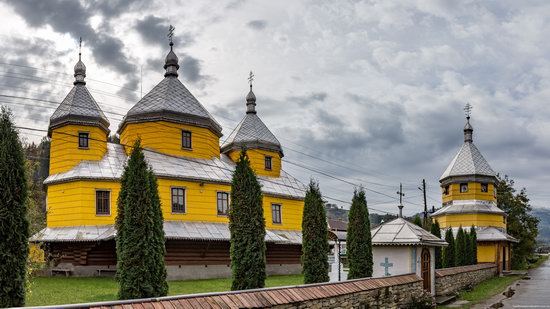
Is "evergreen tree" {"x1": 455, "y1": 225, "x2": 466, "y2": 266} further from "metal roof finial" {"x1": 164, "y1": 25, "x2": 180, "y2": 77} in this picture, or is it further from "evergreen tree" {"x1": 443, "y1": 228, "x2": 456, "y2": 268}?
"metal roof finial" {"x1": 164, "y1": 25, "x2": 180, "y2": 77}

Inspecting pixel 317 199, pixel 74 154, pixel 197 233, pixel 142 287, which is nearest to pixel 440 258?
pixel 197 233

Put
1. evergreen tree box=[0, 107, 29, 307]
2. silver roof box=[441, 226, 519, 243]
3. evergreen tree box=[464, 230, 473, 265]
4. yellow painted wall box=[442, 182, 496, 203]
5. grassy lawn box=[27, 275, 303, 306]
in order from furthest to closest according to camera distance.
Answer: yellow painted wall box=[442, 182, 496, 203] < silver roof box=[441, 226, 519, 243] < evergreen tree box=[464, 230, 473, 265] < grassy lawn box=[27, 275, 303, 306] < evergreen tree box=[0, 107, 29, 307]

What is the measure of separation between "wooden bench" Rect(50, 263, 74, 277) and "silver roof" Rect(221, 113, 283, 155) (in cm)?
1238

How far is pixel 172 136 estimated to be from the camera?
26.7m

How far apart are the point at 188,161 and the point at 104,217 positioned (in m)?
5.11

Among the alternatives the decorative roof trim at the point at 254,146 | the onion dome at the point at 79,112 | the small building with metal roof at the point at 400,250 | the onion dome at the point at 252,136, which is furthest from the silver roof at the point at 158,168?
the small building with metal roof at the point at 400,250

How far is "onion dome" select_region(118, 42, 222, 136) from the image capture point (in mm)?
26812

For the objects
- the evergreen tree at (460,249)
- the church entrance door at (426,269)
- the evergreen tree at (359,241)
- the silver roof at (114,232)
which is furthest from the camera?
the evergreen tree at (460,249)

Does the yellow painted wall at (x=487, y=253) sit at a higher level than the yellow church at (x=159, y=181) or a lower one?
lower

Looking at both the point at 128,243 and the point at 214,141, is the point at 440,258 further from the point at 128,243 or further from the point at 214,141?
the point at 128,243

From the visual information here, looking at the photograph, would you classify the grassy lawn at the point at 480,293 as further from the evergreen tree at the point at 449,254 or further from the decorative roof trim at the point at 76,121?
the decorative roof trim at the point at 76,121

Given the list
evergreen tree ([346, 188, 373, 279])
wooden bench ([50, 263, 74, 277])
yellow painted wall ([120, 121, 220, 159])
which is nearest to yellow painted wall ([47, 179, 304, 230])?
wooden bench ([50, 263, 74, 277])

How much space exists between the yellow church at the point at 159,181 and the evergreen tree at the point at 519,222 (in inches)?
1230

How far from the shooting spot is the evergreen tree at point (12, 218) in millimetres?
8945
